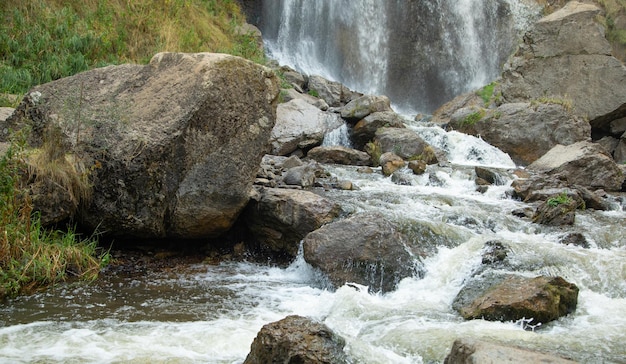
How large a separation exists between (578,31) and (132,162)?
14.5m

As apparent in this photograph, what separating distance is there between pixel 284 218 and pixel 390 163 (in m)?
4.54

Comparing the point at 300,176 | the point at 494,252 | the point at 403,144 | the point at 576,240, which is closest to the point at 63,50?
the point at 300,176

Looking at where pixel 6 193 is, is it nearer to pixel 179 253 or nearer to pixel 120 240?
pixel 120 240

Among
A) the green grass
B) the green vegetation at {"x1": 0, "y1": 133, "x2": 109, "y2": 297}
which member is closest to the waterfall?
the green grass

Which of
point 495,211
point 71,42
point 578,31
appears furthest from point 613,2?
point 71,42

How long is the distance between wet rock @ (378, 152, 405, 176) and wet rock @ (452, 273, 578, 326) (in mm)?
5606

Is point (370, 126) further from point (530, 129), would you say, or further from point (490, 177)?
point (530, 129)

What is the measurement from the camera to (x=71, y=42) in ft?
38.2

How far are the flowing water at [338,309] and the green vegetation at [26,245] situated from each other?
24cm

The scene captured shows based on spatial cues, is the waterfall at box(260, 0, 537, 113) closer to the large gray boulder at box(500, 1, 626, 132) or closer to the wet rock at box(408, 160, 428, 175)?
the large gray boulder at box(500, 1, 626, 132)

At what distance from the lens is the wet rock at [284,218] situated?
7223mm

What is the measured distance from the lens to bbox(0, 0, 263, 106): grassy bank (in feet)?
35.9

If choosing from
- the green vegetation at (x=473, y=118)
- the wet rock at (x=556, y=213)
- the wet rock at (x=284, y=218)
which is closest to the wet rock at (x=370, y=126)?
the green vegetation at (x=473, y=118)

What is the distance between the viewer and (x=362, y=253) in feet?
20.8
